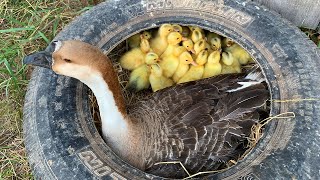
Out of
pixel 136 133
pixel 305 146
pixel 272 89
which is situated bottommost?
pixel 136 133

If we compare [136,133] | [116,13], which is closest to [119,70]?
[116,13]

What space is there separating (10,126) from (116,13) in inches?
37.6

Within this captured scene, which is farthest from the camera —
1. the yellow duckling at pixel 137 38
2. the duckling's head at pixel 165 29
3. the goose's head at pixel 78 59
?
the yellow duckling at pixel 137 38

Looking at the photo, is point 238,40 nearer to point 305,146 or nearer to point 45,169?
point 305,146

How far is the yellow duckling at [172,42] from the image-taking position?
7.98ft

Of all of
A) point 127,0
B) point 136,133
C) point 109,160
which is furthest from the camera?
point 127,0

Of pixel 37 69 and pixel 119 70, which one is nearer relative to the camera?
pixel 37 69

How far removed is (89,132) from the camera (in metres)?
2.03

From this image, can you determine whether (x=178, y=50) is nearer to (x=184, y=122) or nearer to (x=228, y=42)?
(x=228, y=42)

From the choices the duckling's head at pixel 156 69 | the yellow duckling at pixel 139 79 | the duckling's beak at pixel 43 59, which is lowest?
the duckling's beak at pixel 43 59

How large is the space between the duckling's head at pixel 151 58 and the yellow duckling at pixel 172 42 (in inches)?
3.2

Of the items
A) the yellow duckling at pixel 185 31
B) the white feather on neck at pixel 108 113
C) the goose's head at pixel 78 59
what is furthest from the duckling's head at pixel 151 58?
the goose's head at pixel 78 59

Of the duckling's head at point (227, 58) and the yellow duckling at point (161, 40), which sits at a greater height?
the duckling's head at point (227, 58)

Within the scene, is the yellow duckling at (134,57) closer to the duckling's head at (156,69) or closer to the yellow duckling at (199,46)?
the duckling's head at (156,69)
